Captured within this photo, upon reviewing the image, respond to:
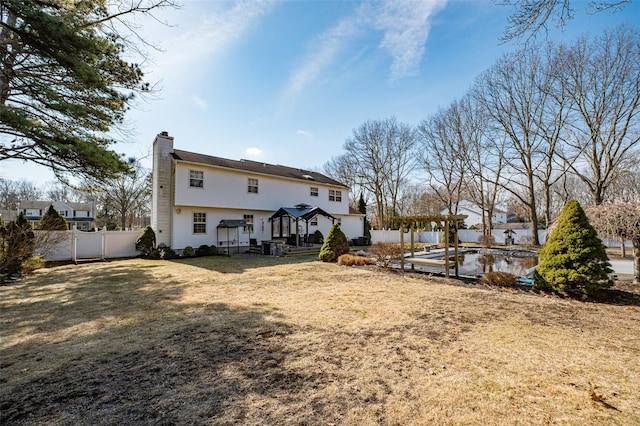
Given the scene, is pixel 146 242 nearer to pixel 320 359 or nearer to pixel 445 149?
pixel 320 359

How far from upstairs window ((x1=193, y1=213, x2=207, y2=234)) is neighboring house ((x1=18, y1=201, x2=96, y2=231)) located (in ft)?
147

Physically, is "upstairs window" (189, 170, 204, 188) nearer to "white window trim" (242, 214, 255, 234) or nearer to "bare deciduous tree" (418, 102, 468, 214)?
"white window trim" (242, 214, 255, 234)

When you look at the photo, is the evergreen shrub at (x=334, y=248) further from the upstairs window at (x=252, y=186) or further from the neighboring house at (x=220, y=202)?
the upstairs window at (x=252, y=186)

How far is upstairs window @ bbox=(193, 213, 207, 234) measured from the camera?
17.2 metres

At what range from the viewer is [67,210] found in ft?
175

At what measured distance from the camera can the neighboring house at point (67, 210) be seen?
49.8m

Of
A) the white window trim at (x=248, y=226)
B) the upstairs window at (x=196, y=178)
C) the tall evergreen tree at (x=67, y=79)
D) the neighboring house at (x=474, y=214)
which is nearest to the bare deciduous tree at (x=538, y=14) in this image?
the tall evergreen tree at (x=67, y=79)

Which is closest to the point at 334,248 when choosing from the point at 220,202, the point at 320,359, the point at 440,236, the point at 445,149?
the point at 220,202

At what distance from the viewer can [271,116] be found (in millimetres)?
16688

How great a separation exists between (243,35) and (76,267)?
1273cm

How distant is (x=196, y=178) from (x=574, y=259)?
17539 millimetres

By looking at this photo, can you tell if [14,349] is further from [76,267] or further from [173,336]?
[76,267]

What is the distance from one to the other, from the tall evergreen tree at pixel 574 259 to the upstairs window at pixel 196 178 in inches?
664

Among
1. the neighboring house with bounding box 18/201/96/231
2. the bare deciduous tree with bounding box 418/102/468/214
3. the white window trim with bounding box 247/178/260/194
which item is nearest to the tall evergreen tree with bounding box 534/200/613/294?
the white window trim with bounding box 247/178/260/194
